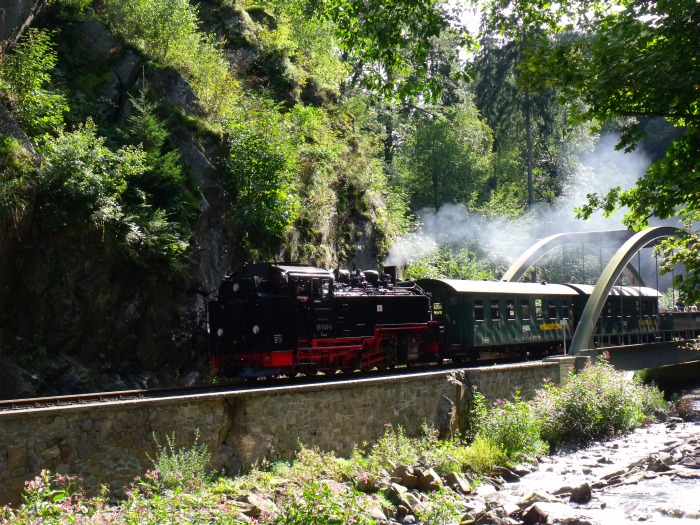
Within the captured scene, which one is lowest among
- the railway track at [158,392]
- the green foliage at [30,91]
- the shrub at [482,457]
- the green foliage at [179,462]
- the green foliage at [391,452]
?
the shrub at [482,457]

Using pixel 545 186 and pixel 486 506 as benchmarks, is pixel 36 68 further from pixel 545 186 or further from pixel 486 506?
pixel 545 186

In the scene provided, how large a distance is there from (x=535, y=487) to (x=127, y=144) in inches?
522

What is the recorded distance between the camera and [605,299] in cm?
2602

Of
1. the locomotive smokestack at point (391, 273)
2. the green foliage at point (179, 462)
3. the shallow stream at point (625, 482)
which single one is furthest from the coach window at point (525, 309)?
the green foliage at point (179, 462)

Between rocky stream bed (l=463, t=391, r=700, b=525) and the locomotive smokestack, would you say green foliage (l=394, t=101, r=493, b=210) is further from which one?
rocky stream bed (l=463, t=391, r=700, b=525)

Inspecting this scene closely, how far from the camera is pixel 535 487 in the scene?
45.9 feet

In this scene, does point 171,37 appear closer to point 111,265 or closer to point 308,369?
point 111,265

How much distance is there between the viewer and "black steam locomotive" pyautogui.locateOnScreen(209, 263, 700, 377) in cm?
1683

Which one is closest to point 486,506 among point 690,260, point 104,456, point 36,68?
point 690,260

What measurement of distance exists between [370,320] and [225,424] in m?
7.93

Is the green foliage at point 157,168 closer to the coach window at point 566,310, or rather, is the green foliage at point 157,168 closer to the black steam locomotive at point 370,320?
the black steam locomotive at point 370,320

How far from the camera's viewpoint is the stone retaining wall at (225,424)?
31.7ft

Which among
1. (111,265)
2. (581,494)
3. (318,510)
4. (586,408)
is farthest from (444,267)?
(318,510)

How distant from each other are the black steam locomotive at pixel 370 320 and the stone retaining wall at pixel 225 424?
125 inches
